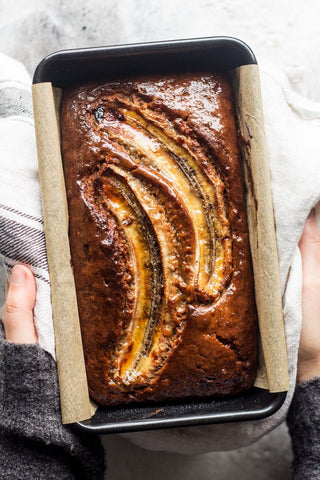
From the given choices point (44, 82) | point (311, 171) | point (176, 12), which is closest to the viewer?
point (44, 82)

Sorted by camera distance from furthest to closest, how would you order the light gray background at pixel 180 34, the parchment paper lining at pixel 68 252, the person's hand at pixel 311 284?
the light gray background at pixel 180 34 < the person's hand at pixel 311 284 < the parchment paper lining at pixel 68 252

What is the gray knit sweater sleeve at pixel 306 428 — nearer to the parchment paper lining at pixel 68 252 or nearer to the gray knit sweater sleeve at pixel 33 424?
the parchment paper lining at pixel 68 252

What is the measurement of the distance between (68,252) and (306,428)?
0.82 meters

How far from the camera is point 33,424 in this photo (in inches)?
47.8

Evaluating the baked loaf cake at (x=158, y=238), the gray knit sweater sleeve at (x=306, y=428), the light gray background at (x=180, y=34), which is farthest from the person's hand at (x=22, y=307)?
the gray knit sweater sleeve at (x=306, y=428)

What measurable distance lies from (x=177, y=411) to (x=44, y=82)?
33.7 inches

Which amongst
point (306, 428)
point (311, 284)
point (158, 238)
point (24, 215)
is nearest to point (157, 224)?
point (158, 238)

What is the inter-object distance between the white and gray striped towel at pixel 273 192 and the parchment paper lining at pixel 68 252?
0.08m

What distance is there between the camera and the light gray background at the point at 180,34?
1.63m

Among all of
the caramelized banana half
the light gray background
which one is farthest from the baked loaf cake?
the light gray background

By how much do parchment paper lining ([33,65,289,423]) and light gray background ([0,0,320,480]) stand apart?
51 cm

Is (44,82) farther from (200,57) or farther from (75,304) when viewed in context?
(75,304)

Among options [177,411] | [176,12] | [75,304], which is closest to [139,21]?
[176,12]

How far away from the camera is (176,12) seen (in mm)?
1642
